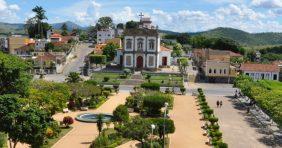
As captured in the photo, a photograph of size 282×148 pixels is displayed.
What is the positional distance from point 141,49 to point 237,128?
182ft

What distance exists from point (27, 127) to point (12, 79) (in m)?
23.8

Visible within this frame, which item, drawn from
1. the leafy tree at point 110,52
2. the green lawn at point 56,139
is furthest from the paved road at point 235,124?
the leafy tree at point 110,52

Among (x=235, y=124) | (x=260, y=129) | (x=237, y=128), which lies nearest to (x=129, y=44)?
(x=235, y=124)

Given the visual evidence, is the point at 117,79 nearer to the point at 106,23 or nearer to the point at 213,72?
the point at 213,72

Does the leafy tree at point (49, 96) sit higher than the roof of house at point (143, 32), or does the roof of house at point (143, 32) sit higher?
the roof of house at point (143, 32)

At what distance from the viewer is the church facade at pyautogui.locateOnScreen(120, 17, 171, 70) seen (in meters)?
103

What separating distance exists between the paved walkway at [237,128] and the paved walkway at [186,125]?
8.52 feet

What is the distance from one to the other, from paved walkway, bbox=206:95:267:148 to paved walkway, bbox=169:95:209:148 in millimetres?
2598

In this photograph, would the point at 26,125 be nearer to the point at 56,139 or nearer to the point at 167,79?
the point at 56,139

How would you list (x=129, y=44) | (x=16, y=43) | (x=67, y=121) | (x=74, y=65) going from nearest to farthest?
(x=67, y=121) → (x=129, y=44) → (x=74, y=65) → (x=16, y=43)

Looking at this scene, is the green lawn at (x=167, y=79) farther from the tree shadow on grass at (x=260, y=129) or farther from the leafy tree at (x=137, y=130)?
the leafy tree at (x=137, y=130)

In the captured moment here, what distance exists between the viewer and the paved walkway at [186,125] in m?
43.0

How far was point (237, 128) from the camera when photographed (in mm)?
50719

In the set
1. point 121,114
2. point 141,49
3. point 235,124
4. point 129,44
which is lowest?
point 235,124
